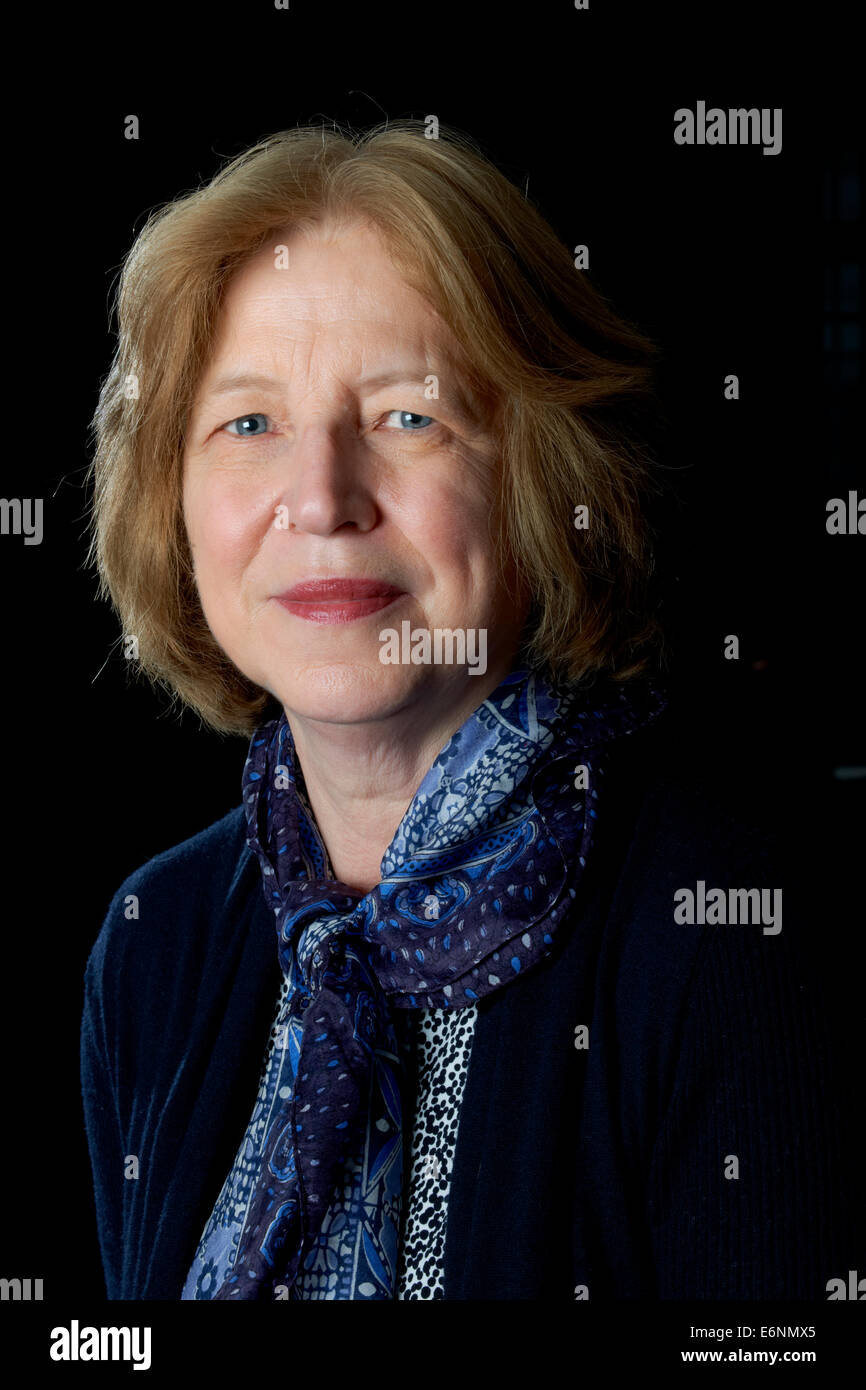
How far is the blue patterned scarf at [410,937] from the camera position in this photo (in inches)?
54.5

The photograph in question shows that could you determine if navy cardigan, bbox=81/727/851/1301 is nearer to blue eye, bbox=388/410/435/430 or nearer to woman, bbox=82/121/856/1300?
woman, bbox=82/121/856/1300

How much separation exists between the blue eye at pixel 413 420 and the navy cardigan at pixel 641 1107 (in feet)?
1.46

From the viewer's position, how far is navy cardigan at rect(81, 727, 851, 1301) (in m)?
1.24

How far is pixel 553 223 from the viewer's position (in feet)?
6.01

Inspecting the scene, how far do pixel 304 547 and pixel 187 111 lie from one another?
0.89 meters

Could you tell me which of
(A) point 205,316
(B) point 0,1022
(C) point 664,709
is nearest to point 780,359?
(C) point 664,709

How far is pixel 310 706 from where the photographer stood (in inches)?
57.2

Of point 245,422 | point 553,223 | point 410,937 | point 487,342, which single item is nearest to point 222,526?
point 245,422

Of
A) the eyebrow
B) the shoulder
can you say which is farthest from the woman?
the shoulder

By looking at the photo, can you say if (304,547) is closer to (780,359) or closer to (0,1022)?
(0,1022)

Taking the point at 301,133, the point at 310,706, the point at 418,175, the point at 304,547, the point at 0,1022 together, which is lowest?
the point at 0,1022

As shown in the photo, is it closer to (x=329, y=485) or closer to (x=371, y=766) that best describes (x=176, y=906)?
(x=371, y=766)

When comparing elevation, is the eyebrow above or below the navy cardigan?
above

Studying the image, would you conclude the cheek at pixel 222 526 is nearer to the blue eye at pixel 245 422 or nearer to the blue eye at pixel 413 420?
the blue eye at pixel 245 422
